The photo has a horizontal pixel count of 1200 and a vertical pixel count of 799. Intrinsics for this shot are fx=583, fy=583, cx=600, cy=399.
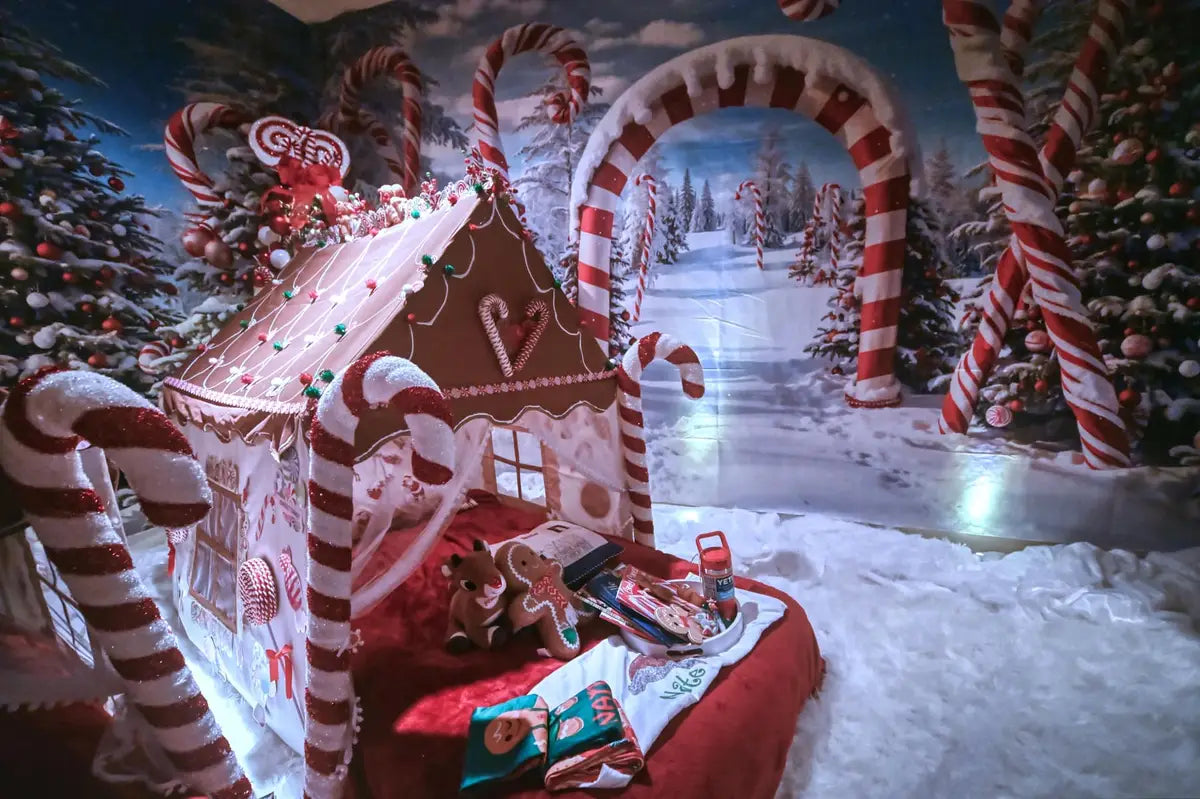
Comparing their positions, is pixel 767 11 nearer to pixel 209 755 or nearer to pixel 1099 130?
pixel 1099 130

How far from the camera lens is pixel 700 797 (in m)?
1.50

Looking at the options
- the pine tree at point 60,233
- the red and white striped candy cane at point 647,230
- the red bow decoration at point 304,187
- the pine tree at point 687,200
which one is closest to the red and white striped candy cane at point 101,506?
the red bow decoration at point 304,187

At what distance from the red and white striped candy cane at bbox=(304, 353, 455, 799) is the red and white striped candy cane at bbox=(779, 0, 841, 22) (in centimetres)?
337

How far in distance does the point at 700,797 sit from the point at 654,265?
3339 mm

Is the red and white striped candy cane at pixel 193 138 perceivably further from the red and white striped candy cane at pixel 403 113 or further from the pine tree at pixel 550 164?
the pine tree at pixel 550 164

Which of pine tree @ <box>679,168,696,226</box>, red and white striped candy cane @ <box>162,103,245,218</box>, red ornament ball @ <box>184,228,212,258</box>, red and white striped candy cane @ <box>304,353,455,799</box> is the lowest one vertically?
red and white striped candy cane @ <box>304,353,455,799</box>

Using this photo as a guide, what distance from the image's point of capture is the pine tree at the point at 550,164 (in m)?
4.21

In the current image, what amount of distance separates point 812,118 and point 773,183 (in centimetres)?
43

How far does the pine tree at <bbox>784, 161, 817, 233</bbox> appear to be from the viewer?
371 cm

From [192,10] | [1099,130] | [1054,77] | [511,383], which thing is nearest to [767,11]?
[1054,77]

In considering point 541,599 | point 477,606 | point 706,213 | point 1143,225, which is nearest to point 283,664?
point 477,606

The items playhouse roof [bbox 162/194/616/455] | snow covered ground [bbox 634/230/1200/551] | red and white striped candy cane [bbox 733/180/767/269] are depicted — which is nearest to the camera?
playhouse roof [bbox 162/194/616/455]

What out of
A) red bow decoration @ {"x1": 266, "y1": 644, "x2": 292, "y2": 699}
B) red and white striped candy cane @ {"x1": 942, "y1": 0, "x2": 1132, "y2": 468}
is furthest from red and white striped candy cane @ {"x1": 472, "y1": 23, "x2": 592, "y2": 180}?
red bow decoration @ {"x1": 266, "y1": 644, "x2": 292, "y2": 699}

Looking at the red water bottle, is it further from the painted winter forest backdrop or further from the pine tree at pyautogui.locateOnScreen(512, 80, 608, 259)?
the pine tree at pyautogui.locateOnScreen(512, 80, 608, 259)
